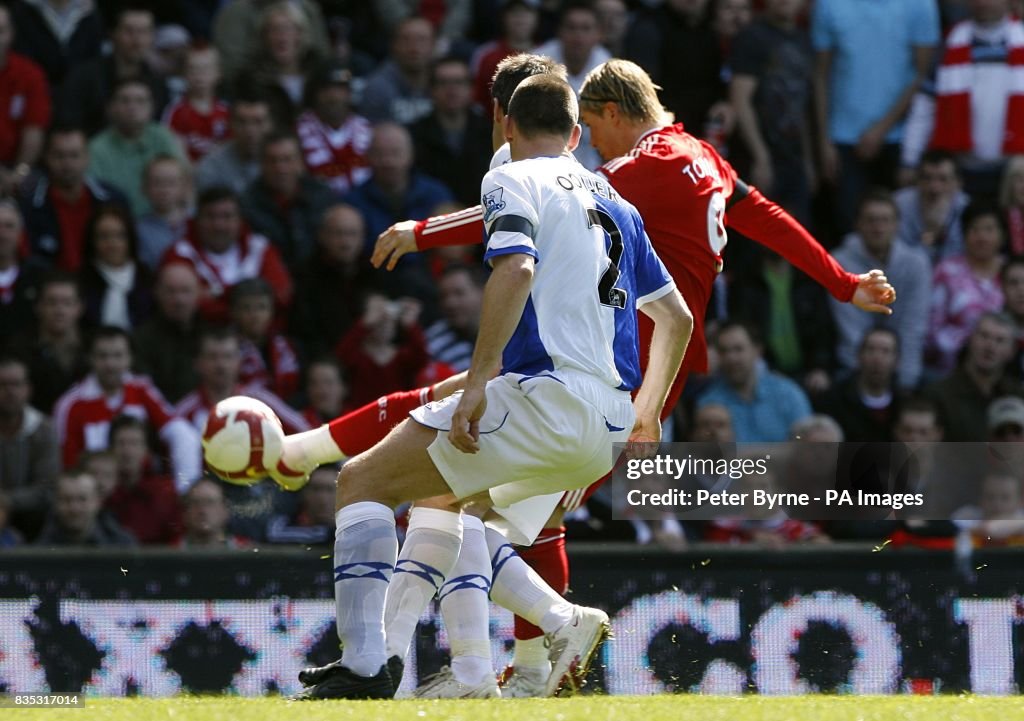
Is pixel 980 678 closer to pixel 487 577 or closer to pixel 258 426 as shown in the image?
pixel 487 577

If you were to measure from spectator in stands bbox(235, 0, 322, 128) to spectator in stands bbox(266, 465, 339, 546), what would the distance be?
3184mm

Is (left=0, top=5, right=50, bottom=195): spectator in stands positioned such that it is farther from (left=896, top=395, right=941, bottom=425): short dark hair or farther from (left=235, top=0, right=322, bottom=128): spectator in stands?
(left=896, top=395, right=941, bottom=425): short dark hair

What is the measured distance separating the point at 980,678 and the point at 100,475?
4565mm

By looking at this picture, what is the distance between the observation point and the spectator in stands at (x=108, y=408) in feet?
32.0

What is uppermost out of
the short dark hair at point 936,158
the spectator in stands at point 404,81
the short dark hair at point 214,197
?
the spectator in stands at point 404,81

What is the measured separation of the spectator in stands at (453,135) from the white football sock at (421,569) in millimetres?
5625

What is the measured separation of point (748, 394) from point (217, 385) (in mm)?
3066

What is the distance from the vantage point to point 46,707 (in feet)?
19.3

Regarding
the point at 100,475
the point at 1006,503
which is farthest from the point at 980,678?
the point at 100,475

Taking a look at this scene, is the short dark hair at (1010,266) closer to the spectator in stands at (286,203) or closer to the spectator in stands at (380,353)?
the spectator in stands at (380,353)

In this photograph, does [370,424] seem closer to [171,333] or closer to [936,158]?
[171,333]

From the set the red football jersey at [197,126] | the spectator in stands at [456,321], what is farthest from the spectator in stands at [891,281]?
the red football jersey at [197,126]

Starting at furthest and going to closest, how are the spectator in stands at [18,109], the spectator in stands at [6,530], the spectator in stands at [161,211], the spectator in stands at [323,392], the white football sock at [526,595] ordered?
the spectator in stands at [18,109], the spectator in stands at [161,211], the spectator in stands at [323,392], the spectator in stands at [6,530], the white football sock at [526,595]

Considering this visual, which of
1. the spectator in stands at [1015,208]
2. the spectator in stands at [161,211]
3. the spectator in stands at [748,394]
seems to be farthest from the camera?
the spectator in stands at [1015,208]
